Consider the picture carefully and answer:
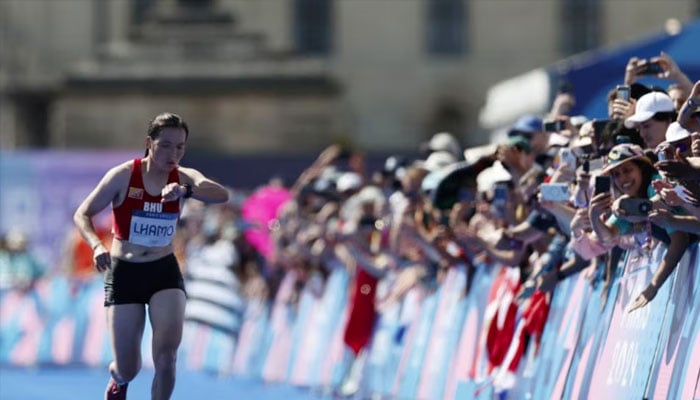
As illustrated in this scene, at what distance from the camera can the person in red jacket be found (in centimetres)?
1248

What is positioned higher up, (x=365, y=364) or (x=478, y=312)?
(x=478, y=312)

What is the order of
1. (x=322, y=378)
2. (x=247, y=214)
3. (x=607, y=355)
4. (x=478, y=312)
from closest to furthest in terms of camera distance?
(x=607, y=355), (x=478, y=312), (x=322, y=378), (x=247, y=214)

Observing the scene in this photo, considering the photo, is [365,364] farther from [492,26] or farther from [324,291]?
[492,26]

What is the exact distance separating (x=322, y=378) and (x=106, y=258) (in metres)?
7.74

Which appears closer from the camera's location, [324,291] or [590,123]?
[590,123]

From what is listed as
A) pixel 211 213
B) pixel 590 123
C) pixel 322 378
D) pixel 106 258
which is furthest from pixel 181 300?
pixel 211 213

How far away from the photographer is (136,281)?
12.5 m

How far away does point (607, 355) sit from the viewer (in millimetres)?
11102

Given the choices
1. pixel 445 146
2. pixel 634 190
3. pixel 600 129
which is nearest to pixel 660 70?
pixel 600 129

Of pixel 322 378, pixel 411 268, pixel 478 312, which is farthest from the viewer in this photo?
pixel 322 378

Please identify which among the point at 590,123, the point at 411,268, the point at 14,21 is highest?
the point at 590,123

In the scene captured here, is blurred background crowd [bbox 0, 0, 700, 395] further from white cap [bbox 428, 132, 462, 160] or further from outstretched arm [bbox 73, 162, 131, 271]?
outstretched arm [bbox 73, 162, 131, 271]

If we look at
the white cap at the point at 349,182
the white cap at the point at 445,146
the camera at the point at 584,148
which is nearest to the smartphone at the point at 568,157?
the camera at the point at 584,148

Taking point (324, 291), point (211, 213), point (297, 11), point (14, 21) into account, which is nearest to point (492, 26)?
point (297, 11)
